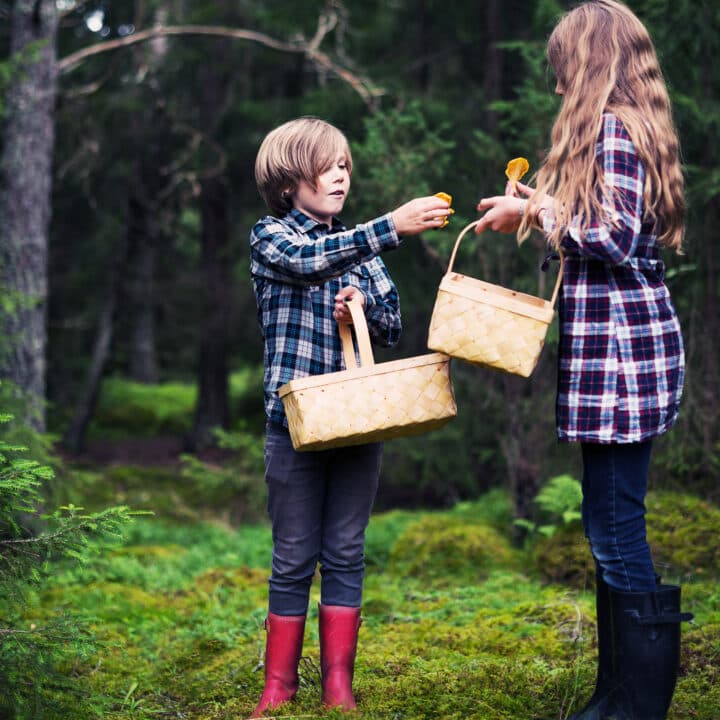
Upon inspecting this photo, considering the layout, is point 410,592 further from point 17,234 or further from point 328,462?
point 17,234

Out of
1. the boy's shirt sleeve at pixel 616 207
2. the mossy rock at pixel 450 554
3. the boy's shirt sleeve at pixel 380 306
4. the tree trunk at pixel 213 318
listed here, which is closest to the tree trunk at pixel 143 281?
the tree trunk at pixel 213 318

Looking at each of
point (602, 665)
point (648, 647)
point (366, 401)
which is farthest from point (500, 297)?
point (602, 665)

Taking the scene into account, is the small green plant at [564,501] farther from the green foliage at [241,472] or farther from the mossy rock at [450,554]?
the green foliage at [241,472]

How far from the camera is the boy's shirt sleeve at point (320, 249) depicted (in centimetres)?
287

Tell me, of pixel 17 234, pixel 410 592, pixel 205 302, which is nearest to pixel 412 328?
pixel 205 302

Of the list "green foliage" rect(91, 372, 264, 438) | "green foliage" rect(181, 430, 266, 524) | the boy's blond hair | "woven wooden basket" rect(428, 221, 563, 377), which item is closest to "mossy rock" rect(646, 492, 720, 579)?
"woven wooden basket" rect(428, 221, 563, 377)

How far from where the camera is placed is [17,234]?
24.6ft

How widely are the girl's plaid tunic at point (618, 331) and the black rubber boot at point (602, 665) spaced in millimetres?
581

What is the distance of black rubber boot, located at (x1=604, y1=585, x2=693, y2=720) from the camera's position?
2742 millimetres

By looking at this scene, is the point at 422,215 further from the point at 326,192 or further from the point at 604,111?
the point at 604,111

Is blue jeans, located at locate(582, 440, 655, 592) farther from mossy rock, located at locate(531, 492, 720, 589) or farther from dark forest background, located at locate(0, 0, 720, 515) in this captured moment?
dark forest background, located at locate(0, 0, 720, 515)

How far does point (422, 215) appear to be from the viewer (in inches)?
111

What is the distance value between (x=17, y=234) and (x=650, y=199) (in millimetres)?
6115

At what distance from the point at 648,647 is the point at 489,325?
111cm
